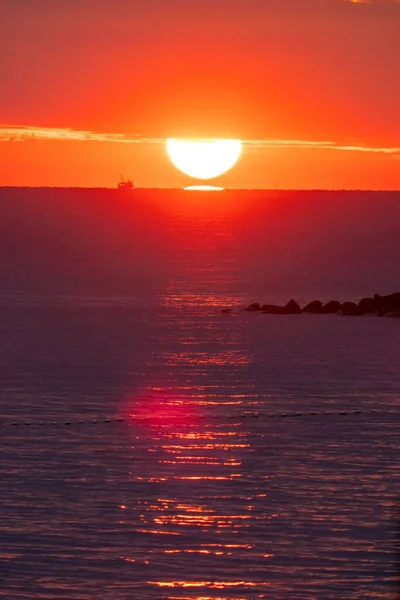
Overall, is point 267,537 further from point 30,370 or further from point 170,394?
point 30,370

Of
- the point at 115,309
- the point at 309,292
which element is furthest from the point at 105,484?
the point at 309,292

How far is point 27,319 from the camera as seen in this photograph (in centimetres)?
6306

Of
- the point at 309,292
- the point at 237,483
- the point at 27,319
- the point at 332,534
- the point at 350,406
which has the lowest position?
the point at 332,534

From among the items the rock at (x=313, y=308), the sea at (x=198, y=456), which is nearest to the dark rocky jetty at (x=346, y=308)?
the rock at (x=313, y=308)

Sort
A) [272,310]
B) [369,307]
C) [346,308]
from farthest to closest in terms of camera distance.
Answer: [369,307], [272,310], [346,308]

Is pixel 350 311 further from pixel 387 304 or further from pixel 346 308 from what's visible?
pixel 387 304

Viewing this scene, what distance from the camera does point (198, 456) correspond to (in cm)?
2870

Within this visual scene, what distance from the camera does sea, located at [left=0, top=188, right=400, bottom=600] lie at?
68.2 feet

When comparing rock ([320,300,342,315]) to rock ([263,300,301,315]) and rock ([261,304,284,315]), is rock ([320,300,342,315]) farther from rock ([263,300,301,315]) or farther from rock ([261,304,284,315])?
rock ([261,304,284,315])

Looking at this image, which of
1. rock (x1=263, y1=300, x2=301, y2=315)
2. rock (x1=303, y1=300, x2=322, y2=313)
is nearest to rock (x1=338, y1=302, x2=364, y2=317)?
rock (x1=303, y1=300, x2=322, y2=313)

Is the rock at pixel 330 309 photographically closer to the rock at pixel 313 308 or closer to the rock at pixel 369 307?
the rock at pixel 313 308

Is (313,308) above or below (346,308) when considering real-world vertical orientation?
above

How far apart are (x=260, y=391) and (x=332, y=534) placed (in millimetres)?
15719

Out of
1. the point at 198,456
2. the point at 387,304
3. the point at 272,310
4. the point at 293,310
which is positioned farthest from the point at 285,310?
the point at 198,456
